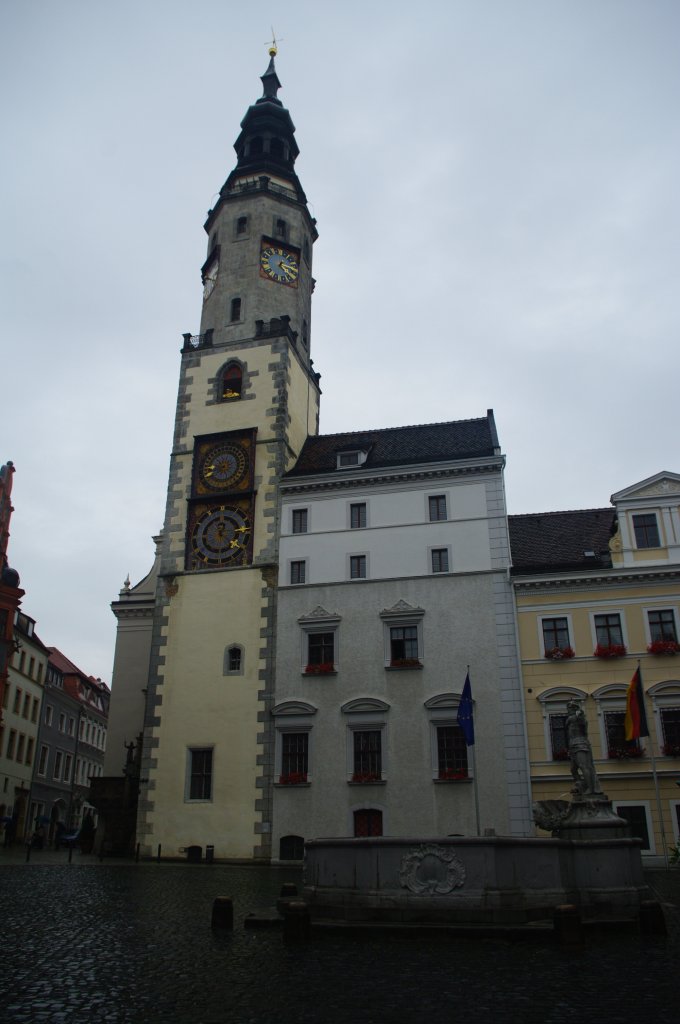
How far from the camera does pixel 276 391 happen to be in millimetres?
42750

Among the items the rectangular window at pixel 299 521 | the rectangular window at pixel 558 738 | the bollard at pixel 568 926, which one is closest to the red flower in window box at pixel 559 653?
the rectangular window at pixel 558 738

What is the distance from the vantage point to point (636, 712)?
2964 centimetres

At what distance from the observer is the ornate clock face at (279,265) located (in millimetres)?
46938

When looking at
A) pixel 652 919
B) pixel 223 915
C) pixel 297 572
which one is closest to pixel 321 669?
pixel 297 572

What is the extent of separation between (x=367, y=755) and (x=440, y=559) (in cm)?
868

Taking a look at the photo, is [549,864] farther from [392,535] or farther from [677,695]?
[392,535]

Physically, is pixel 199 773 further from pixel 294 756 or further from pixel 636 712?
pixel 636 712

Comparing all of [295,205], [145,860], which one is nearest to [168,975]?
[145,860]

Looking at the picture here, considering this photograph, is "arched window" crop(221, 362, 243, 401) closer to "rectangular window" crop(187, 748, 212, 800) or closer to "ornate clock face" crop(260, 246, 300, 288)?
"ornate clock face" crop(260, 246, 300, 288)

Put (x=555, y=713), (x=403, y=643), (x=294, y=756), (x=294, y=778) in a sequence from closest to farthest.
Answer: (x=555, y=713) → (x=294, y=778) → (x=294, y=756) → (x=403, y=643)

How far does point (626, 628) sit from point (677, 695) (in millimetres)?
3117

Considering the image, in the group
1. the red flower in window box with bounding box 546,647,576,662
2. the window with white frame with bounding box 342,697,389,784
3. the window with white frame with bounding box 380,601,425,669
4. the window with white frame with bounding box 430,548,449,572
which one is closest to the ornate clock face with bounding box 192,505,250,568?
the window with white frame with bounding box 380,601,425,669

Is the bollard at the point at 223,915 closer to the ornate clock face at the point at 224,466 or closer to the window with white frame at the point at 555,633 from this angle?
the window with white frame at the point at 555,633

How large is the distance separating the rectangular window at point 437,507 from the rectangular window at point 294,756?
1073 cm
